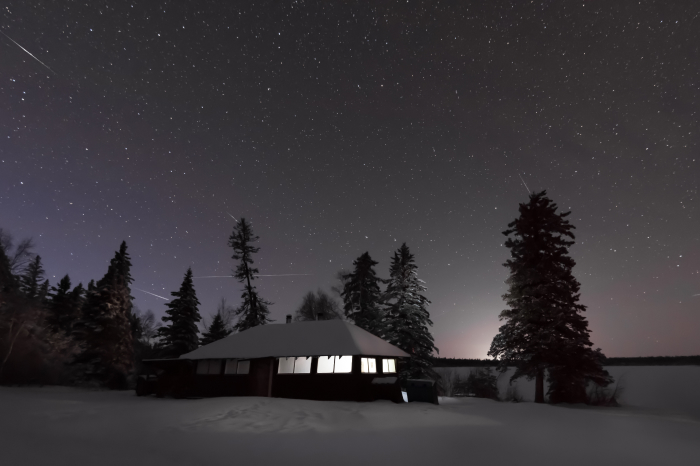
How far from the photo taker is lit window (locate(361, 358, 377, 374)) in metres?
25.2

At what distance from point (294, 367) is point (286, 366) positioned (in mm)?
549

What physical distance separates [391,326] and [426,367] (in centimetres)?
439

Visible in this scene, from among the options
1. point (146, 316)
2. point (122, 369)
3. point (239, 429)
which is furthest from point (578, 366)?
point (146, 316)

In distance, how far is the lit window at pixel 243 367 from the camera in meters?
26.4

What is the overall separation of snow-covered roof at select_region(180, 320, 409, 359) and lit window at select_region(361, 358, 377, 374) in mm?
767

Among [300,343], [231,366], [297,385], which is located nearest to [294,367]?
[297,385]

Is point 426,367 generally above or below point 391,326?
below

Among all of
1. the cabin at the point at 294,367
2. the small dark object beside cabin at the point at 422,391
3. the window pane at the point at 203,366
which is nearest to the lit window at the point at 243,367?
the cabin at the point at 294,367

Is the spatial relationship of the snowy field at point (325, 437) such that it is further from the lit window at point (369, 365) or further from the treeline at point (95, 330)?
the treeline at point (95, 330)

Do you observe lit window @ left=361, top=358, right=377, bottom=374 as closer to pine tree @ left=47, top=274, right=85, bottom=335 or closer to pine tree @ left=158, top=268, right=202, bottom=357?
pine tree @ left=158, top=268, right=202, bottom=357

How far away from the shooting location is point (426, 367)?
3516 cm

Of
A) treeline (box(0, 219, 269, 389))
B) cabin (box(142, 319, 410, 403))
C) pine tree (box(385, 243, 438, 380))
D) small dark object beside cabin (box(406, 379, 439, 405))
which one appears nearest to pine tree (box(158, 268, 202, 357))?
treeline (box(0, 219, 269, 389))

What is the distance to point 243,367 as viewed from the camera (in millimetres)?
26547

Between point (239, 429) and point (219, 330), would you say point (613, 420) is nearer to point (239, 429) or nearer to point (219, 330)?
point (239, 429)
